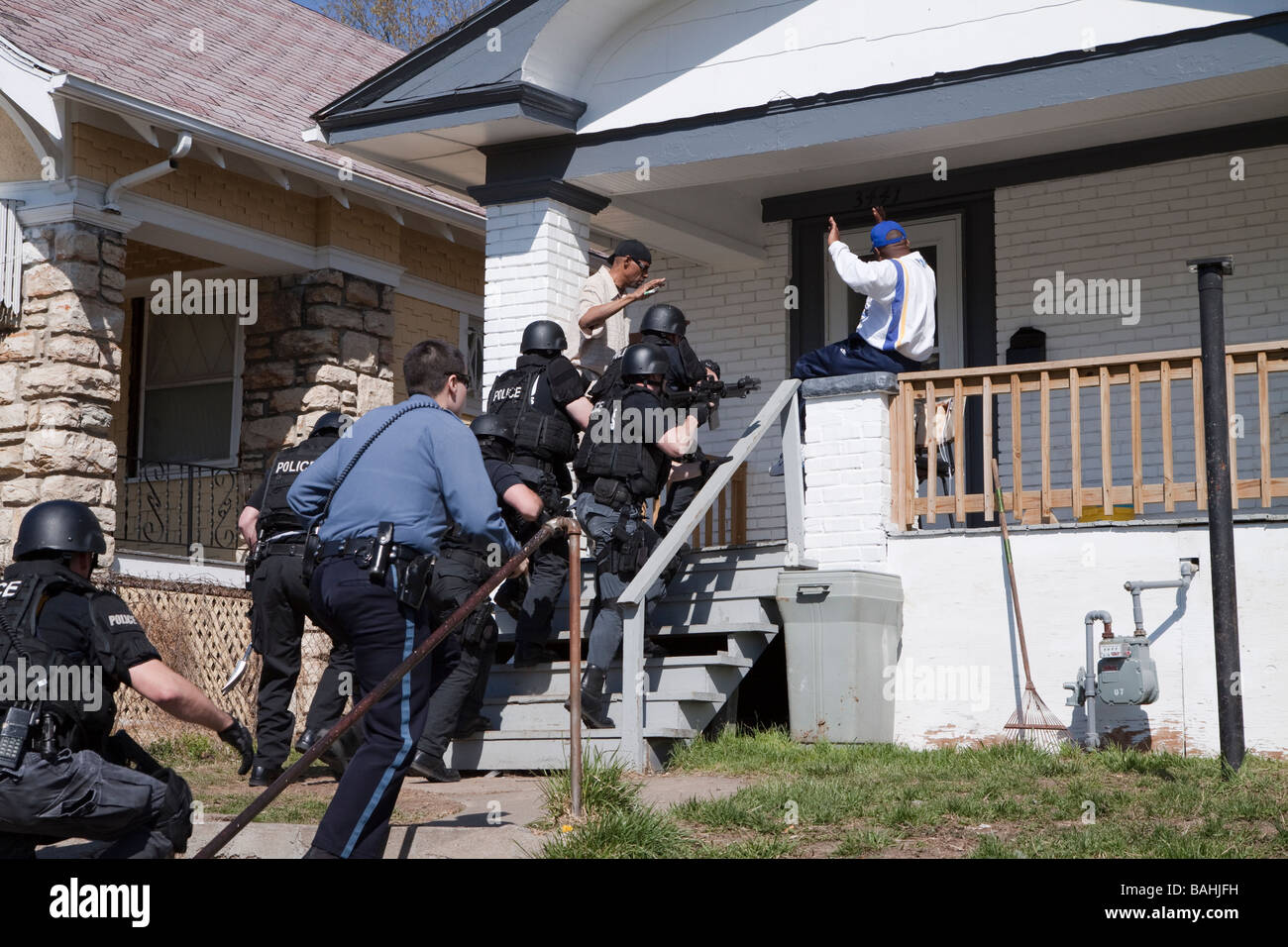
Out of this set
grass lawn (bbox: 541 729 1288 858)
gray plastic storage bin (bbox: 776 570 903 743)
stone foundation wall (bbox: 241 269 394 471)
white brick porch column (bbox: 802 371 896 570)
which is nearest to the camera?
grass lawn (bbox: 541 729 1288 858)

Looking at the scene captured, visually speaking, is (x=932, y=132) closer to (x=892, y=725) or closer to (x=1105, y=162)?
(x=1105, y=162)

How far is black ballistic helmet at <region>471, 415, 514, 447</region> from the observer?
344 inches

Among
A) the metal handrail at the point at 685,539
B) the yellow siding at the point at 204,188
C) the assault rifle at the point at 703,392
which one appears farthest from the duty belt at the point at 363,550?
the yellow siding at the point at 204,188

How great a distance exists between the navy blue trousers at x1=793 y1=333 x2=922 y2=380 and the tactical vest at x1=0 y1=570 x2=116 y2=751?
536cm

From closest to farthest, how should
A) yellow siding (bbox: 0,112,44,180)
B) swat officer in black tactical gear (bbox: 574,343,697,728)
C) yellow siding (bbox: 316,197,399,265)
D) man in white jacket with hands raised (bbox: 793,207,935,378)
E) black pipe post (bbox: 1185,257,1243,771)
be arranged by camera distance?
black pipe post (bbox: 1185,257,1243,771)
swat officer in black tactical gear (bbox: 574,343,697,728)
man in white jacket with hands raised (bbox: 793,207,935,378)
yellow siding (bbox: 0,112,44,180)
yellow siding (bbox: 316,197,399,265)

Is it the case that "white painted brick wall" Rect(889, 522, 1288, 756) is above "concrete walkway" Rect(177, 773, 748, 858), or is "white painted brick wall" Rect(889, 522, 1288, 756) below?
above

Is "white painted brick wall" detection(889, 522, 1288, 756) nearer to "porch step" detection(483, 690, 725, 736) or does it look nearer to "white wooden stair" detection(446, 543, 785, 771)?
"white wooden stair" detection(446, 543, 785, 771)

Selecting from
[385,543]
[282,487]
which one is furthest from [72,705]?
[282,487]

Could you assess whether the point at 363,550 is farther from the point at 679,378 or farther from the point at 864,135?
the point at 864,135

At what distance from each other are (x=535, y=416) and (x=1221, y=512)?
11.9 feet

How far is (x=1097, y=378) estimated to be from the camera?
30.1ft

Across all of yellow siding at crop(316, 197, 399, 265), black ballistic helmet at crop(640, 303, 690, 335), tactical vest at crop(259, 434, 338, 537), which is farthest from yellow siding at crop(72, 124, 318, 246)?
black ballistic helmet at crop(640, 303, 690, 335)

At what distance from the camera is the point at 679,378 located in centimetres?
908

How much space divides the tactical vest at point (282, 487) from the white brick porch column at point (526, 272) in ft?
7.81
